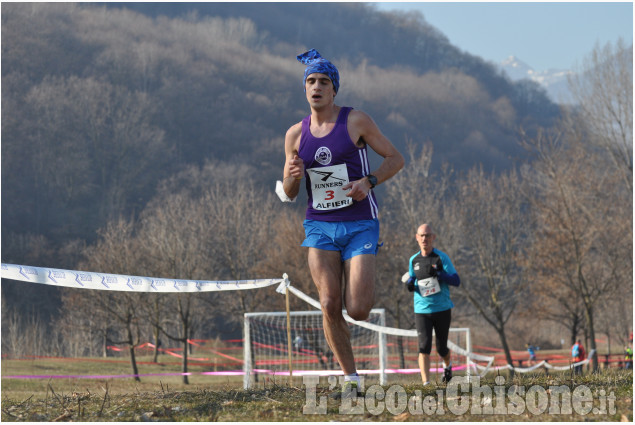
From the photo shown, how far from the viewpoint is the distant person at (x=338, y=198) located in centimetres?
534

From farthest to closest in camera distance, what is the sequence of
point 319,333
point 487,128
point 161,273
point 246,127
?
point 487,128 < point 246,127 < point 161,273 < point 319,333

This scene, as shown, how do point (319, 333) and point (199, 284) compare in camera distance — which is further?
point (319, 333)

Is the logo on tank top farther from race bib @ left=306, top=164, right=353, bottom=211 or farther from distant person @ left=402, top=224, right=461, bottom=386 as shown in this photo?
distant person @ left=402, top=224, right=461, bottom=386

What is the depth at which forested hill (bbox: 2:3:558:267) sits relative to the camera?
293 feet

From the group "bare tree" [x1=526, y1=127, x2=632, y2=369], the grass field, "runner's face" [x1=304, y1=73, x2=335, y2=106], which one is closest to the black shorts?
the grass field

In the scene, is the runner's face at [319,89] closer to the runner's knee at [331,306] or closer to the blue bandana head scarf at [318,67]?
the blue bandana head scarf at [318,67]

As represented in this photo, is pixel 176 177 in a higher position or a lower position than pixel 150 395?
higher

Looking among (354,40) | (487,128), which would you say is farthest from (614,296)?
(354,40)

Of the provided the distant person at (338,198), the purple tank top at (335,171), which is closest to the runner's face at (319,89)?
the distant person at (338,198)

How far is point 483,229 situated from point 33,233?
61.4m

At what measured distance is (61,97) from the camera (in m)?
97.2

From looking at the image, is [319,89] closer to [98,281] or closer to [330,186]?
[330,186]

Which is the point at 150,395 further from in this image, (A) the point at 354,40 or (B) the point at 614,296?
(A) the point at 354,40

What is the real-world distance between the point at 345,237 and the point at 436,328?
3364 millimetres
